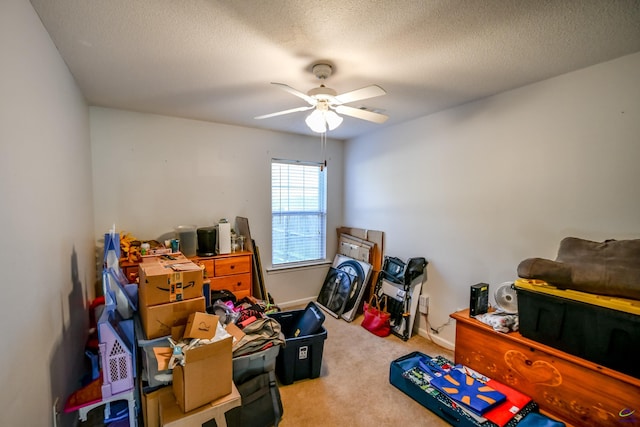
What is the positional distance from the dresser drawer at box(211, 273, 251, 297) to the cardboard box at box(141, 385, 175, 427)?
4.95 feet

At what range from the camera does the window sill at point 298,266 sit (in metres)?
3.81

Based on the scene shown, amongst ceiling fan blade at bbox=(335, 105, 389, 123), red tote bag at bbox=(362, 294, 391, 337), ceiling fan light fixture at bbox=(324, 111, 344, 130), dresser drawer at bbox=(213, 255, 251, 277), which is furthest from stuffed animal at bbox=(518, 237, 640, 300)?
dresser drawer at bbox=(213, 255, 251, 277)

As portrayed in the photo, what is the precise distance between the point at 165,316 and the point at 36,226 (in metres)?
0.79

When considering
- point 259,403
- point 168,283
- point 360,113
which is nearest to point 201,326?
point 168,283

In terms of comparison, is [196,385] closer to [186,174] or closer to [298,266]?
[186,174]

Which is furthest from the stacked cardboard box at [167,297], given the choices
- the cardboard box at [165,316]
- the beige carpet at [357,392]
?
the beige carpet at [357,392]

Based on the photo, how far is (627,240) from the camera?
1713 mm

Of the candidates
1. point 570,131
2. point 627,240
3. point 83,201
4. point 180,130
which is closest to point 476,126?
point 570,131

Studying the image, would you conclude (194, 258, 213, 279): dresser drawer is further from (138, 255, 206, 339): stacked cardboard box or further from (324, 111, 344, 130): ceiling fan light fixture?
(324, 111, 344, 130): ceiling fan light fixture

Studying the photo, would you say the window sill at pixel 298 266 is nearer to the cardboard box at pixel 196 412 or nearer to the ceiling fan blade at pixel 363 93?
the cardboard box at pixel 196 412

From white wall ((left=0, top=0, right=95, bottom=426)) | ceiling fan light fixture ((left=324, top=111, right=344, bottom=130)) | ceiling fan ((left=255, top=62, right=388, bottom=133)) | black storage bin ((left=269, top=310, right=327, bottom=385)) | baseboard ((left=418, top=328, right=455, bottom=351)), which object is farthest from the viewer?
baseboard ((left=418, top=328, right=455, bottom=351))

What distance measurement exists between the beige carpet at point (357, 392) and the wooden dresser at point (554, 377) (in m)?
0.59

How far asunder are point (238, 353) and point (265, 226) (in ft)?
6.96

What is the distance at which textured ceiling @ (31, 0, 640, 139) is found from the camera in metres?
1.33
